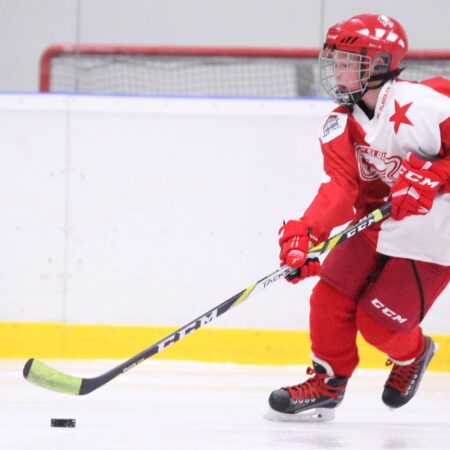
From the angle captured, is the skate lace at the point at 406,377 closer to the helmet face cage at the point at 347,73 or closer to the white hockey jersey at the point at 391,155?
the white hockey jersey at the point at 391,155

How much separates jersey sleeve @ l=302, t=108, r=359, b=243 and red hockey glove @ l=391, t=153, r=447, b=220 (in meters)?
0.14

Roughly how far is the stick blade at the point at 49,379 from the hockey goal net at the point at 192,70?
7.07 ft

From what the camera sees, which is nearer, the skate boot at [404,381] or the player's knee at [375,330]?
the player's knee at [375,330]

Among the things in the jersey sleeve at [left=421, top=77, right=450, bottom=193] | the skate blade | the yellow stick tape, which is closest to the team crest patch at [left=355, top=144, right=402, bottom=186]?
the jersey sleeve at [left=421, top=77, right=450, bottom=193]

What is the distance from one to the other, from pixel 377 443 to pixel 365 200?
74 centimetres

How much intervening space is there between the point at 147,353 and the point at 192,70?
8.12 feet

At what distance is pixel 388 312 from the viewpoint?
2.96 meters

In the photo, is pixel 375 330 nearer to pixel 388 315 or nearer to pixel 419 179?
pixel 388 315

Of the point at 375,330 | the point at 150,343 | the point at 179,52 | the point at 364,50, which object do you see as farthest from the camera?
the point at 179,52

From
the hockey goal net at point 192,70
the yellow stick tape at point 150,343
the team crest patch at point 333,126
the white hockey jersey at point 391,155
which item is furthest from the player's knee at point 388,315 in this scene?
the hockey goal net at point 192,70

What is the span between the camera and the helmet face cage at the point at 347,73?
→ 114 inches

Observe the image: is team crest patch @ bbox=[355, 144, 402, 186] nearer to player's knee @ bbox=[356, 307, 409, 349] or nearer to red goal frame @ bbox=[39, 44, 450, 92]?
player's knee @ bbox=[356, 307, 409, 349]

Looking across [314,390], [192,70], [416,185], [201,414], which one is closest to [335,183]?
[416,185]

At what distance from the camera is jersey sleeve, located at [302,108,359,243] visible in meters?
2.90
